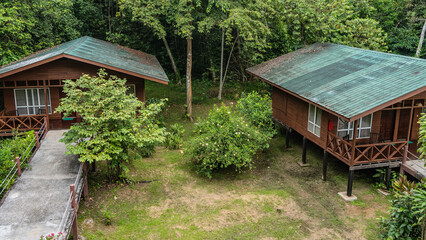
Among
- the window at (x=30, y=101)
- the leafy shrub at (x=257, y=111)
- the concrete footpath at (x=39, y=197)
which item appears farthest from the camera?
the leafy shrub at (x=257, y=111)

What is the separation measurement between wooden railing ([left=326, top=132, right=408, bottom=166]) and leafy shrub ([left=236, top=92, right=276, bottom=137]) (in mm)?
3665

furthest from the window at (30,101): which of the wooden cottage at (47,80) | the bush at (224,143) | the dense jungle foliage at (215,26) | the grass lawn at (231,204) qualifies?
the bush at (224,143)

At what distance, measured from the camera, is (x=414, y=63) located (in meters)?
14.7

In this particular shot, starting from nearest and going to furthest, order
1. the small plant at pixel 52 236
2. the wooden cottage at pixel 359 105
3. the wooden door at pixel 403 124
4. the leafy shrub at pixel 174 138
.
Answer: the small plant at pixel 52 236
the wooden cottage at pixel 359 105
the wooden door at pixel 403 124
the leafy shrub at pixel 174 138

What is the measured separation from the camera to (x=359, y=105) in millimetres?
12953

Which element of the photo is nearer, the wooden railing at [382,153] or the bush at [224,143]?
the wooden railing at [382,153]

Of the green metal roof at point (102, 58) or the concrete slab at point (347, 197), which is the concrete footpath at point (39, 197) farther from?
the concrete slab at point (347, 197)

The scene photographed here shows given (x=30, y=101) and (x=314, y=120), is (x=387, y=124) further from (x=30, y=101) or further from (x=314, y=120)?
(x=30, y=101)

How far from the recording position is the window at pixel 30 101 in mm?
17719

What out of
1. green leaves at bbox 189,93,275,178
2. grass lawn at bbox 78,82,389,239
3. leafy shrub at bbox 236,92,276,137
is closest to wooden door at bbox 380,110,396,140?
grass lawn at bbox 78,82,389,239

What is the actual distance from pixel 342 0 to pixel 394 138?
579 inches

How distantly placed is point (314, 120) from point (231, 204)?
5648mm

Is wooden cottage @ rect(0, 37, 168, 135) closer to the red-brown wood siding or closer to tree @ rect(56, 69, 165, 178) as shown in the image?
tree @ rect(56, 69, 165, 178)

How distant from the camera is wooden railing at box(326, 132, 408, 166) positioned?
1370 cm
